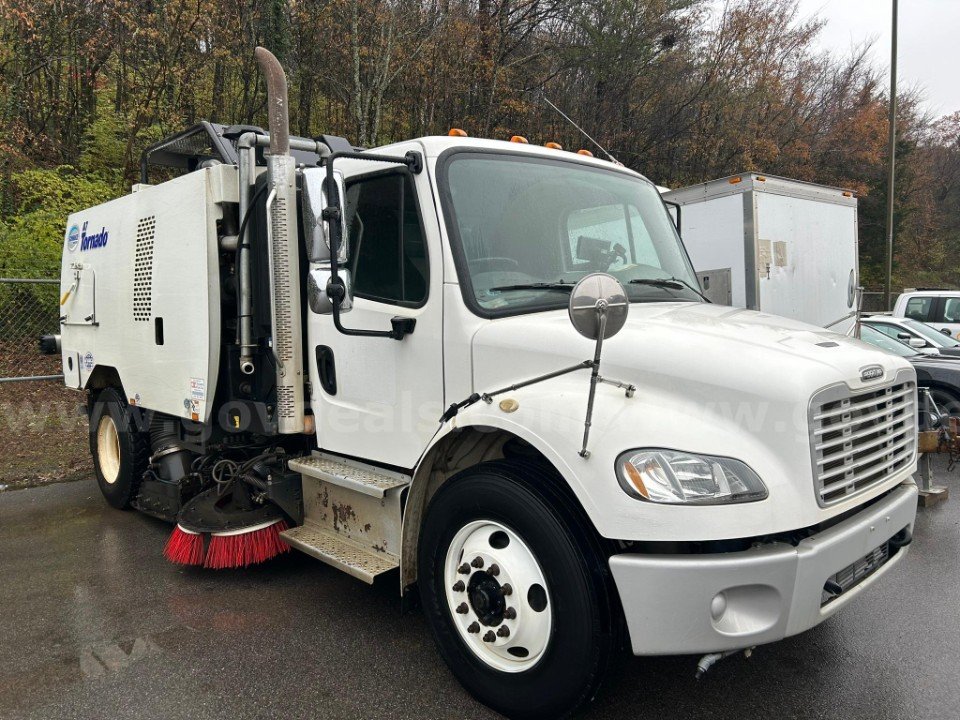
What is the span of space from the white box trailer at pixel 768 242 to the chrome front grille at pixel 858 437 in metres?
4.65

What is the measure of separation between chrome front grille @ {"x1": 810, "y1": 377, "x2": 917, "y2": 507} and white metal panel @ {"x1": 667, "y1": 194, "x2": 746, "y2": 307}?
504cm

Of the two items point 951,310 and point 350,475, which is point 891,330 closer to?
point 951,310

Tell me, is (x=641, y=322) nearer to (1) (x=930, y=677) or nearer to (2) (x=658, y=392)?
(2) (x=658, y=392)

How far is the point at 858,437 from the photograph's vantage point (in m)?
2.89

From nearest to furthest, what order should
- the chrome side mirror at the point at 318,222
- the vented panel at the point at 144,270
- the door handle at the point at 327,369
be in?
the chrome side mirror at the point at 318,222, the door handle at the point at 327,369, the vented panel at the point at 144,270

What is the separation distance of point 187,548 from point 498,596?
2408 mm

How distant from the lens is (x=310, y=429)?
434cm

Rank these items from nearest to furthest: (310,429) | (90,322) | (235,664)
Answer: (235,664), (310,429), (90,322)

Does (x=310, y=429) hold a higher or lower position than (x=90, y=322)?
lower

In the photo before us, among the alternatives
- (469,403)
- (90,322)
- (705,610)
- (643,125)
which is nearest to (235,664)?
(469,403)

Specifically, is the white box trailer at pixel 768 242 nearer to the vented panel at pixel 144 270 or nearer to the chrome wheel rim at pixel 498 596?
the vented panel at pixel 144 270

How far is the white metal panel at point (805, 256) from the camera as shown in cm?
833

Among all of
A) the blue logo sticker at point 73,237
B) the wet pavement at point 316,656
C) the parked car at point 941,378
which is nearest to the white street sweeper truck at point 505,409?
the wet pavement at point 316,656

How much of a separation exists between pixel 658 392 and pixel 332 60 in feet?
39.4
